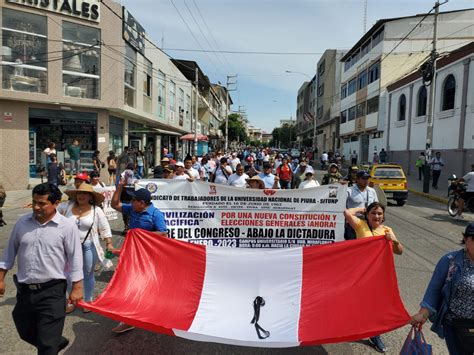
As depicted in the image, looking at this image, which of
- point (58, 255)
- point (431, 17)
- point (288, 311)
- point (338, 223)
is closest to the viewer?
point (58, 255)

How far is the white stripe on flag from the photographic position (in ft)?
11.5

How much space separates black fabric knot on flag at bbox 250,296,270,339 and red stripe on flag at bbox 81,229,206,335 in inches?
22.9

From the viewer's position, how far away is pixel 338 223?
6.00 metres

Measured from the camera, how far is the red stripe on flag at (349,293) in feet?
11.5

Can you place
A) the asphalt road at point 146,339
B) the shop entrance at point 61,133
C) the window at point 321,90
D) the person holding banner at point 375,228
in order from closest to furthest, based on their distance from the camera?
the asphalt road at point 146,339 < the person holding banner at point 375,228 < the shop entrance at point 61,133 < the window at point 321,90

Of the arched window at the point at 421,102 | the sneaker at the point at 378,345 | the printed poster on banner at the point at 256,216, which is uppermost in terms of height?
the arched window at the point at 421,102

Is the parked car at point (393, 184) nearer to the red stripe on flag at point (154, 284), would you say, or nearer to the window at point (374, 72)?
the red stripe on flag at point (154, 284)

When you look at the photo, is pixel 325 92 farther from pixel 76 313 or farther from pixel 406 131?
pixel 76 313

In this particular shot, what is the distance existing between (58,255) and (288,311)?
2.19 meters

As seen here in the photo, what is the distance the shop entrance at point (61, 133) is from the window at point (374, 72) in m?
30.2

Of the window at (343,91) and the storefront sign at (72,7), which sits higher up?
the window at (343,91)

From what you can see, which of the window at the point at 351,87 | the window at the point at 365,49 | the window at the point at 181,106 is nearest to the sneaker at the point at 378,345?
the window at the point at 181,106

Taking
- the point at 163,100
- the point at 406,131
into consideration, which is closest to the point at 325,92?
the point at 406,131

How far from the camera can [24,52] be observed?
17797 mm
